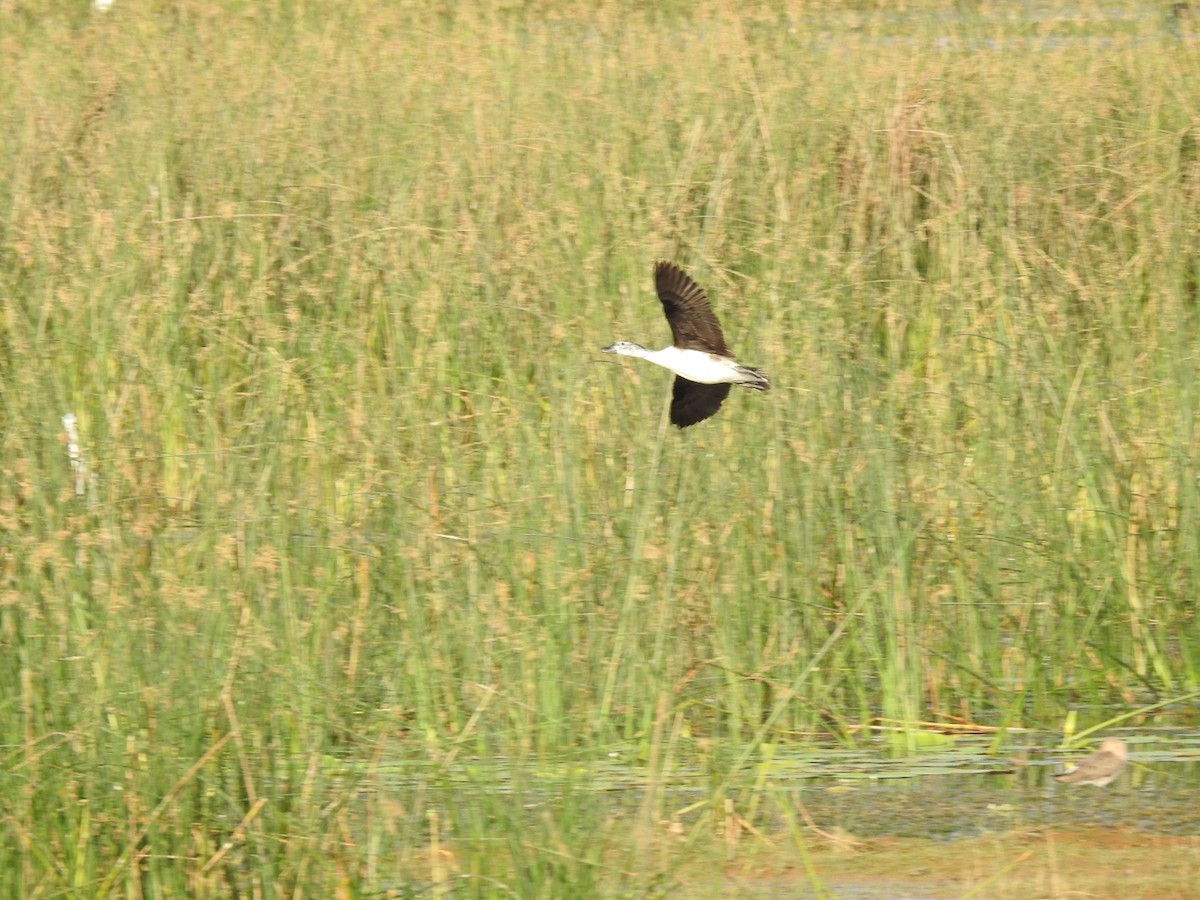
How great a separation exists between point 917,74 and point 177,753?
150 inches

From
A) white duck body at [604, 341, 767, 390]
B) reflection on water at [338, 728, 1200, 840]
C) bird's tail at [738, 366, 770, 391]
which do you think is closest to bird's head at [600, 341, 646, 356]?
white duck body at [604, 341, 767, 390]

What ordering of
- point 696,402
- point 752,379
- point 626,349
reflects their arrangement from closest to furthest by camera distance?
point 752,379
point 696,402
point 626,349

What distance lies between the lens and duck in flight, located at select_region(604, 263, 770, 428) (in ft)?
Result: 11.1

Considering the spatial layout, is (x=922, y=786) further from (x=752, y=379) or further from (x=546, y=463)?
(x=546, y=463)

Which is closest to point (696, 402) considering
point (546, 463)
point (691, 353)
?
point (691, 353)

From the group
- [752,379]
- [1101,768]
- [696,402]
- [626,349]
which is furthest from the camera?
[626,349]

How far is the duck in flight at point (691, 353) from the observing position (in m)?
3.38

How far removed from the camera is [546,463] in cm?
357

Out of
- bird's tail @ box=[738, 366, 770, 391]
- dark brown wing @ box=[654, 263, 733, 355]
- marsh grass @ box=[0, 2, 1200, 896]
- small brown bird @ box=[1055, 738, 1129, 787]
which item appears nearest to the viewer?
marsh grass @ box=[0, 2, 1200, 896]

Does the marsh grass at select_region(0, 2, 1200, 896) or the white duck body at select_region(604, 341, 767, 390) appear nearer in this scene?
the marsh grass at select_region(0, 2, 1200, 896)

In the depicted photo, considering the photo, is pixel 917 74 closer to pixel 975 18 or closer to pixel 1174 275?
pixel 975 18

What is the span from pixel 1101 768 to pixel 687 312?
3.54ft

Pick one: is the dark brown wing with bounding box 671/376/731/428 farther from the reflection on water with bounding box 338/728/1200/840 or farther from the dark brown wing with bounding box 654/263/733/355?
the reflection on water with bounding box 338/728/1200/840

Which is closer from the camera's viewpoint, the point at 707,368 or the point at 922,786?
the point at 922,786
